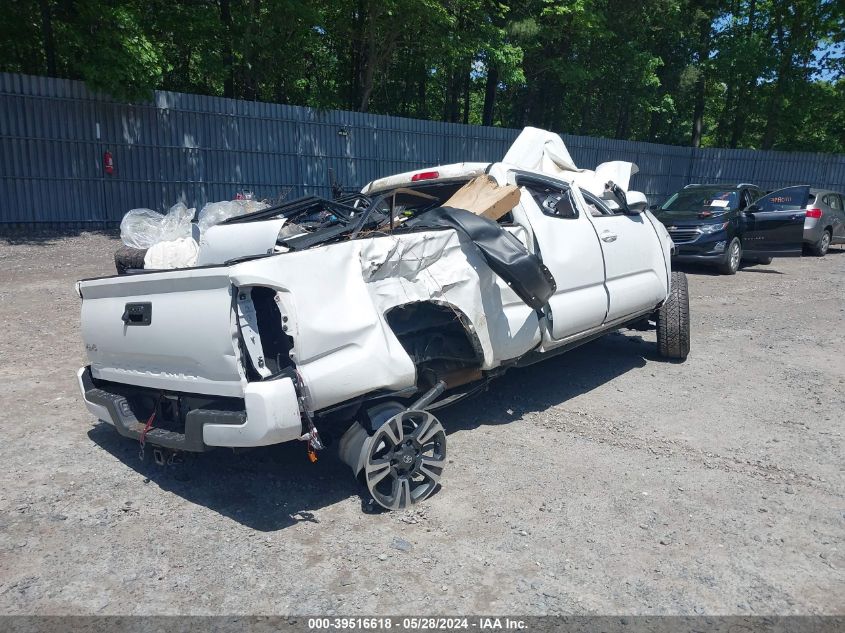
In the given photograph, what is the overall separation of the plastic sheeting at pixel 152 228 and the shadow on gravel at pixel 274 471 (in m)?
2.80

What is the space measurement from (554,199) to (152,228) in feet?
14.7

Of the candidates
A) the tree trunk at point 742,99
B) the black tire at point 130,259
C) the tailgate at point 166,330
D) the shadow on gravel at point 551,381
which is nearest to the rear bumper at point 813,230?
the shadow on gravel at point 551,381

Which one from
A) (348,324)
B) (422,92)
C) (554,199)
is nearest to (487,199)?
(554,199)

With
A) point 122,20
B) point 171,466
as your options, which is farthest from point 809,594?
point 122,20

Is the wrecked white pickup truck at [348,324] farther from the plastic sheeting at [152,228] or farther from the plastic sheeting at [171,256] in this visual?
the plastic sheeting at [152,228]

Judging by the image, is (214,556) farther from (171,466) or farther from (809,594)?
(809,594)

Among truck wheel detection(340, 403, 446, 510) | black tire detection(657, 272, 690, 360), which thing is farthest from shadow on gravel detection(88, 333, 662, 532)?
black tire detection(657, 272, 690, 360)

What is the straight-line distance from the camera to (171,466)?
4359mm

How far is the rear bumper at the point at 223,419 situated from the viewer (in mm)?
3285

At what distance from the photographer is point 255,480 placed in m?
4.21

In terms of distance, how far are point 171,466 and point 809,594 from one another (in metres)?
3.66

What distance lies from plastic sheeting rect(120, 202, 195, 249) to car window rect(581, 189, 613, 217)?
4.13 m

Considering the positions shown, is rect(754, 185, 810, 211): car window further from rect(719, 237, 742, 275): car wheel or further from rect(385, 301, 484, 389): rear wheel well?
rect(385, 301, 484, 389): rear wheel well

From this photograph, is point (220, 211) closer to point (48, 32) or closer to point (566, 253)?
point (566, 253)
